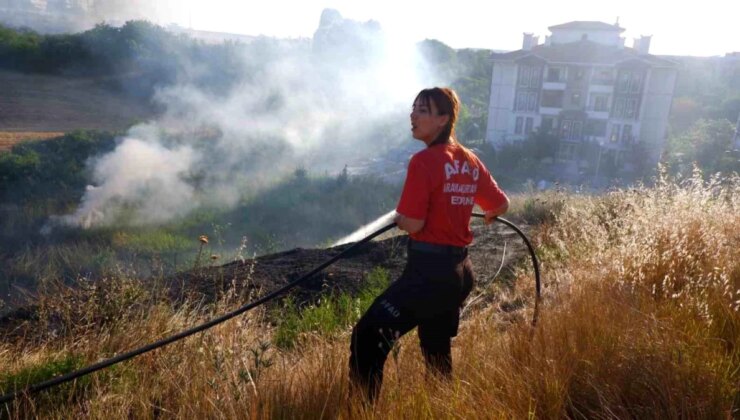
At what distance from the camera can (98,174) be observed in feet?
57.3

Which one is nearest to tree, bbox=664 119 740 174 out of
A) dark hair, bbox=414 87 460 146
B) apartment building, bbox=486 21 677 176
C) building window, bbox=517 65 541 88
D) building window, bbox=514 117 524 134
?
apartment building, bbox=486 21 677 176

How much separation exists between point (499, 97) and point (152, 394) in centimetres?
3673

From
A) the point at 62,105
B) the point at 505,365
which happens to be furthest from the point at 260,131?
the point at 505,365

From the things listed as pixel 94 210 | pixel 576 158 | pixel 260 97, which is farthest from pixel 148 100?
pixel 576 158

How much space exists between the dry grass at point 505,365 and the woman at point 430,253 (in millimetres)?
125

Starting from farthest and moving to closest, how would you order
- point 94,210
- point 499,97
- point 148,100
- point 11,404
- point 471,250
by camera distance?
point 499,97 < point 148,100 < point 94,210 < point 471,250 < point 11,404

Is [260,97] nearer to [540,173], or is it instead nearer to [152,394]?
[540,173]

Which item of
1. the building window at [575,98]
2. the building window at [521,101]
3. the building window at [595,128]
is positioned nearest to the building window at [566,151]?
the building window at [595,128]

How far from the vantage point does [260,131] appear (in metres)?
26.5

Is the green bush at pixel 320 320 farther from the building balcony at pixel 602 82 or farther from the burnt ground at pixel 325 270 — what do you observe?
the building balcony at pixel 602 82

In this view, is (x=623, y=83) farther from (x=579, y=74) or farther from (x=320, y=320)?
(x=320, y=320)

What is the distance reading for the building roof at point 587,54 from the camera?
32.2 m

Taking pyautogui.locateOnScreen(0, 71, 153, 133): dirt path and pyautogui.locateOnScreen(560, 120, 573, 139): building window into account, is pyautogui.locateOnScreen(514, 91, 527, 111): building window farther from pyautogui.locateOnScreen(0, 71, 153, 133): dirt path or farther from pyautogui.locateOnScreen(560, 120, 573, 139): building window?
pyautogui.locateOnScreen(0, 71, 153, 133): dirt path

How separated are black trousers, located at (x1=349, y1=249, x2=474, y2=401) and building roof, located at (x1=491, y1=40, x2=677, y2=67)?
34615 mm
